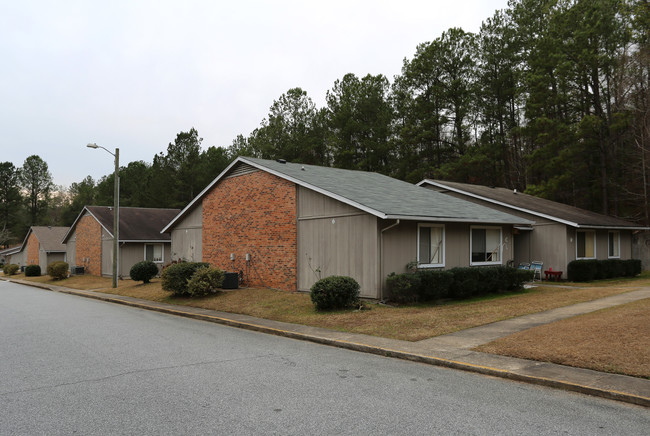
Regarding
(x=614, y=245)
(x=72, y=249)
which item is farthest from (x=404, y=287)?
(x=72, y=249)

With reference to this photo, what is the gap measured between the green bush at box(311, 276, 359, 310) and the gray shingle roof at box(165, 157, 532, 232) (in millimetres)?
2313

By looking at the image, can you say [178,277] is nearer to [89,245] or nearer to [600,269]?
[600,269]

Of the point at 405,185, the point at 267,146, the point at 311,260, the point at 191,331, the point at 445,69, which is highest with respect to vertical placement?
the point at 445,69

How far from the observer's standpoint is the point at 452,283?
15.8 meters

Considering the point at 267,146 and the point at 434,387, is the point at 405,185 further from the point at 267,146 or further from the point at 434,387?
the point at 267,146

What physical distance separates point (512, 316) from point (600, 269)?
15.2 meters

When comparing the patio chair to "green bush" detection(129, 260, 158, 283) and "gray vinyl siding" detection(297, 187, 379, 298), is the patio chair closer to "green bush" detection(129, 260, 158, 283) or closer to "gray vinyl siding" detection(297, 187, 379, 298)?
"gray vinyl siding" detection(297, 187, 379, 298)

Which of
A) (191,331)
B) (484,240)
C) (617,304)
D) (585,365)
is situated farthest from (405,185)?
(585,365)

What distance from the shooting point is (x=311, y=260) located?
693 inches

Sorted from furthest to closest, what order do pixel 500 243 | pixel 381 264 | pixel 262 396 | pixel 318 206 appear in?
pixel 500 243 < pixel 318 206 < pixel 381 264 < pixel 262 396

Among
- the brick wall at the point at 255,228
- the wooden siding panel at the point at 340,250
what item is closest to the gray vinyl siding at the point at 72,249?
the brick wall at the point at 255,228

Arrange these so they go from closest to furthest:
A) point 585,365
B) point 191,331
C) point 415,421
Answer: point 415,421 < point 585,365 < point 191,331

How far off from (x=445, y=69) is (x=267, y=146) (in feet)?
66.0

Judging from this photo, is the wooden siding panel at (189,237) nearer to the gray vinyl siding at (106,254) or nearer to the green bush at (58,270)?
the gray vinyl siding at (106,254)
